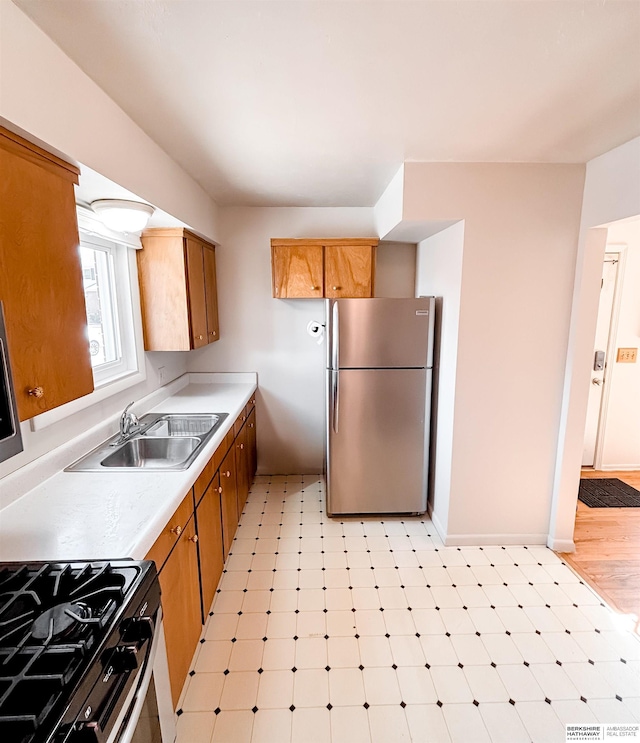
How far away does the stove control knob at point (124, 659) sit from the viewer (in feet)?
2.76

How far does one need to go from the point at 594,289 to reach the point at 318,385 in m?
2.07

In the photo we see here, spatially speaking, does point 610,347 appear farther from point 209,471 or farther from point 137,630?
point 137,630

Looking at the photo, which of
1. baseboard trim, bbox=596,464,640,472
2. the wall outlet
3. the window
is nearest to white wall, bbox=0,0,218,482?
the window

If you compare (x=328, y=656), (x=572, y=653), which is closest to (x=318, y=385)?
(x=328, y=656)

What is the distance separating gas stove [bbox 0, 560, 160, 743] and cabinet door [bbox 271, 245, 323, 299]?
2250 millimetres

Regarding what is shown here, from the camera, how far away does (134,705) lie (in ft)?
2.97

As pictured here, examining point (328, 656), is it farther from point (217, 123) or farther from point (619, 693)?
point (217, 123)

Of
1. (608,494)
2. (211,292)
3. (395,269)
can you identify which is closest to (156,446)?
(211,292)

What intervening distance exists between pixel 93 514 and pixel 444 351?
209cm

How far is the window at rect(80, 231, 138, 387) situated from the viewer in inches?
83.2

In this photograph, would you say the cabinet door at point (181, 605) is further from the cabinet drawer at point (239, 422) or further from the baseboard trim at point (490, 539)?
the baseboard trim at point (490, 539)

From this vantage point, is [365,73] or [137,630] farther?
[365,73]

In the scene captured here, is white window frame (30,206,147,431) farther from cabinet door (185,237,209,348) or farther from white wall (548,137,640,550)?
white wall (548,137,640,550)

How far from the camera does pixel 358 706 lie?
4.86ft
